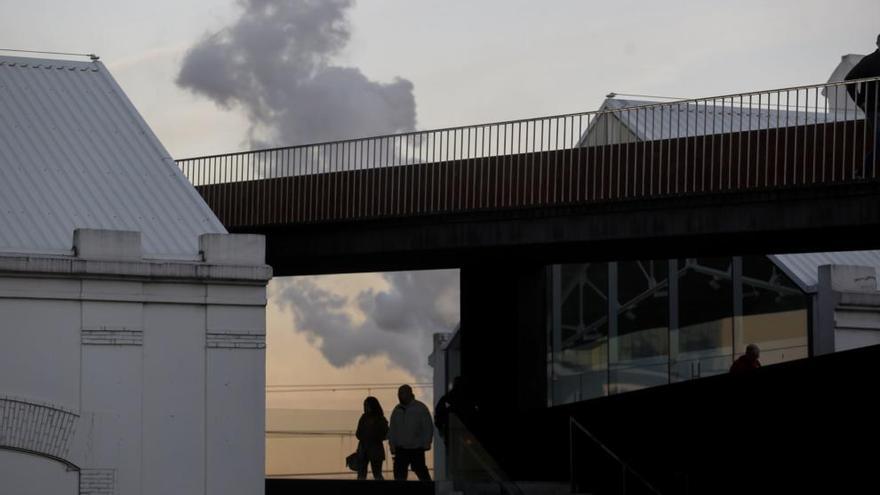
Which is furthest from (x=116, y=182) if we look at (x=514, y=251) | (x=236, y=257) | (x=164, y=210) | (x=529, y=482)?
(x=529, y=482)

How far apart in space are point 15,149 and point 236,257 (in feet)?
15.5

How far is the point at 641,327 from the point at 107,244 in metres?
13.8

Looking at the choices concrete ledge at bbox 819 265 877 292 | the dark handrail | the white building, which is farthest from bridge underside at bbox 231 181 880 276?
the dark handrail

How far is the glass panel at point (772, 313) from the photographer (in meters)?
34.3

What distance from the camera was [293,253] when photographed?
3403cm

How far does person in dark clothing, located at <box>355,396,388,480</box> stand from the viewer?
27531 mm

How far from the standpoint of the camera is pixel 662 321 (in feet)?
120

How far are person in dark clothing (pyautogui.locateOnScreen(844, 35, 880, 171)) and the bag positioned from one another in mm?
9234

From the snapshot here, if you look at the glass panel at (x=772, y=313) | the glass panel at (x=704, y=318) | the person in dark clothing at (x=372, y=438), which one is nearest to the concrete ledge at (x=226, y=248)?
the person in dark clothing at (x=372, y=438)

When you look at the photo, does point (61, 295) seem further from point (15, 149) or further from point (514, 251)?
point (514, 251)

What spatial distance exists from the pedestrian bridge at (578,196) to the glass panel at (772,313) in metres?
3.94

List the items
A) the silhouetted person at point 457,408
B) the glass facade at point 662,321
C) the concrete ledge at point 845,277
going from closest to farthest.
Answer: the silhouetted person at point 457,408 < the concrete ledge at point 845,277 < the glass facade at point 662,321

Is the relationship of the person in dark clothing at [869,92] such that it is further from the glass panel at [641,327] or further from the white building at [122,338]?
the glass panel at [641,327]

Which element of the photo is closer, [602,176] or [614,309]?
[602,176]
